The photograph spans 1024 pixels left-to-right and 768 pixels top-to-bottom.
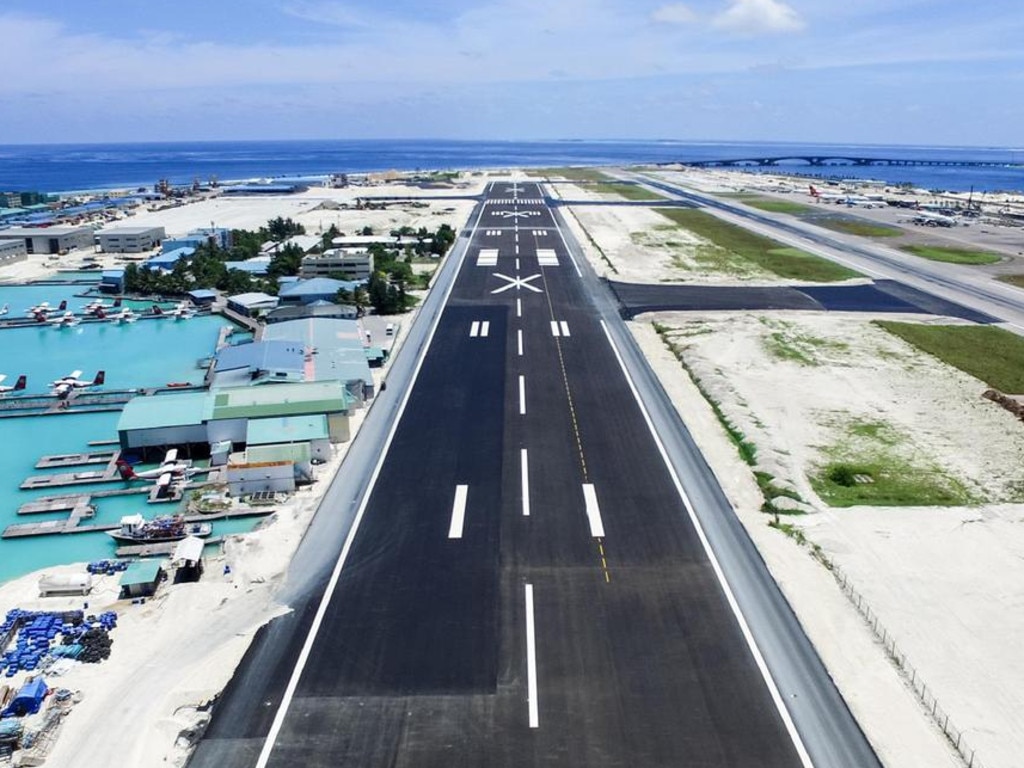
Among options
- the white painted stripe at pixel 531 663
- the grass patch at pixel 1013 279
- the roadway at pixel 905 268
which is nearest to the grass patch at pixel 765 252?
the roadway at pixel 905 268

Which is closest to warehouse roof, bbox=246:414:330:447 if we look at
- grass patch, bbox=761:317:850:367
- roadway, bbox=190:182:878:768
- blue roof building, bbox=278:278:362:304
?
roadway, bbox=190:182:878:768

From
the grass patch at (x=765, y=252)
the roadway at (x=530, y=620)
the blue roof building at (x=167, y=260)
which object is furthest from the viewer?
the blue roof building at (x=167, y=260)

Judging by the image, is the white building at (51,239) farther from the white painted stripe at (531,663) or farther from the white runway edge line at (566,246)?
the white painted stripe at (531,663)

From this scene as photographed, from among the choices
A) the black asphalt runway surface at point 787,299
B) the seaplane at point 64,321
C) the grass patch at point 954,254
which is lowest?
the seaplane at point 64,321

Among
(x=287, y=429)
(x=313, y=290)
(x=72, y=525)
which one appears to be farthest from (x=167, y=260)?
(x=72, y=525)

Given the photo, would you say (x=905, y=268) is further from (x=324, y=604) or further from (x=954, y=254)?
(x=324, y=604)

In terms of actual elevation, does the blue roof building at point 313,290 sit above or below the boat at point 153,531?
above

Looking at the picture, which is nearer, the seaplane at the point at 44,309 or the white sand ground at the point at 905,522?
the white sand ground at the point at 905,522
